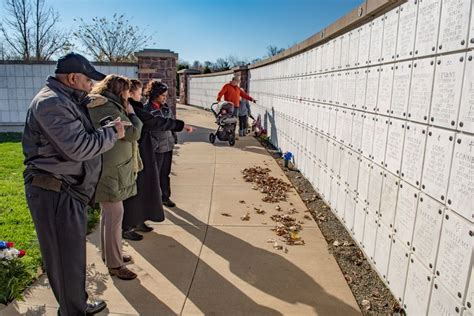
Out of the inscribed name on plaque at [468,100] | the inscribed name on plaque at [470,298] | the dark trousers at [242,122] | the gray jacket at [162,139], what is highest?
the inscribed name on plaque at [468,100]

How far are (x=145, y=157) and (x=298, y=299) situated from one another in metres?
2.19

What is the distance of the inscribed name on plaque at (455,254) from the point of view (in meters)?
2.12

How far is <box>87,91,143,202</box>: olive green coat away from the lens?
318cm

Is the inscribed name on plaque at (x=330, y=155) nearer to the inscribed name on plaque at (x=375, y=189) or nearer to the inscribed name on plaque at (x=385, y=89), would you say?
the inscribed name on plaque at (x=375, y=189)

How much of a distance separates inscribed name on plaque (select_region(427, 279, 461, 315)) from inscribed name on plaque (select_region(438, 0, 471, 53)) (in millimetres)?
1448

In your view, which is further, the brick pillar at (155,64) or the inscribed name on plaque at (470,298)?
the brick pillar at (155,64)

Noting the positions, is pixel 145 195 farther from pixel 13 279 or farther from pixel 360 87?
pixel 360 87

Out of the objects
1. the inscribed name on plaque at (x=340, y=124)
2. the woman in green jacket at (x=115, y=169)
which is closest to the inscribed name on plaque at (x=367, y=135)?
the inscribed name on plaque at (x=340, y=124)

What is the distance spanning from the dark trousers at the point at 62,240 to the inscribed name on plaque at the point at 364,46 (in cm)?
307

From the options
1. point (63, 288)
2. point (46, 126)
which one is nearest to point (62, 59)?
point (46, 126)

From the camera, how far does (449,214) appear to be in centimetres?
229

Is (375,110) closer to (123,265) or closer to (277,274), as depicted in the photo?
(277,274)

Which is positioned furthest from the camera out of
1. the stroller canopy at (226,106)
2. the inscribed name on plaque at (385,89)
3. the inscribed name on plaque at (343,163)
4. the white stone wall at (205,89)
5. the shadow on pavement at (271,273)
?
the white stone wall at (205,89)

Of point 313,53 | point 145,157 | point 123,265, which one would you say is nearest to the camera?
point 123,265
